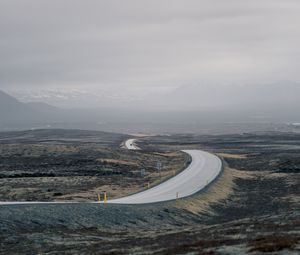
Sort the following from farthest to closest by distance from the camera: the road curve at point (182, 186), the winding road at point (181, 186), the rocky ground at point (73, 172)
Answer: the rocky ground at point (73, 172) < the road curve at point (182, 186) < the winding road at point (181, 186)

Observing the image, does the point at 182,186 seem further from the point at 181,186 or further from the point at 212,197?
the point at 212,197

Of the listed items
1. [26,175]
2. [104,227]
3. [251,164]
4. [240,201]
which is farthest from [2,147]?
[104,227]

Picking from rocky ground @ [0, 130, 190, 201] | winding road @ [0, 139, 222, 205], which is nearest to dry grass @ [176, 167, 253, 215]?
winding road @ [0, 139, 222, 205]

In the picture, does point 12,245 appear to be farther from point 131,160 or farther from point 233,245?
point 131,160

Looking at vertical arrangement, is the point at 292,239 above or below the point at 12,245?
above

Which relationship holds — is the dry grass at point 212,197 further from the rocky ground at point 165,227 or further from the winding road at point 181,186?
the winding road at point 181,186

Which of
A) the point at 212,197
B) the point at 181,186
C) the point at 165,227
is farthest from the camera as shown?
the point at 181,186

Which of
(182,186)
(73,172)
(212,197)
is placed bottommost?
(73,172)

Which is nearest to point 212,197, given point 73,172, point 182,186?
point 182,186

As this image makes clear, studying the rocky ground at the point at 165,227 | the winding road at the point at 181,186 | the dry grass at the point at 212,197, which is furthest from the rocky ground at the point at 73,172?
the rocky ground at the point at 165,227

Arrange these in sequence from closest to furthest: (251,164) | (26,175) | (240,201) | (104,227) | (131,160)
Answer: (104,227), (240,201), (26,175), (251,164), (131,160)

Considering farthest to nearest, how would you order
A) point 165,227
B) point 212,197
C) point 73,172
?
point 73,172 → point 212,197 → point 165,227
